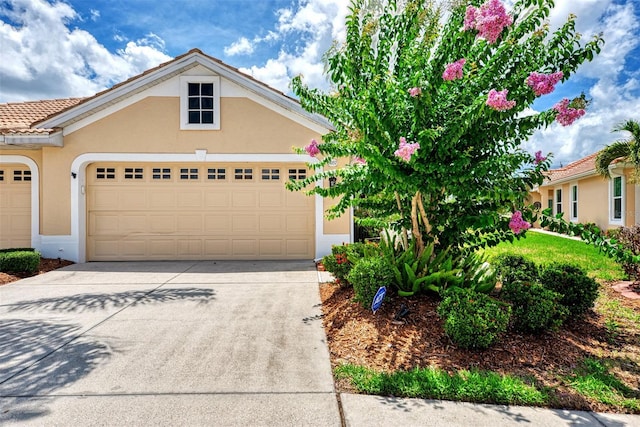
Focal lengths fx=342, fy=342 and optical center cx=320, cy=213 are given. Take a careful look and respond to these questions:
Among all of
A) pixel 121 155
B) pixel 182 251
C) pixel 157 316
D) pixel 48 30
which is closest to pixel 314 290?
pixel 157 316

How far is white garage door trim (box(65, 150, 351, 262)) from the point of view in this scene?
9086 mm

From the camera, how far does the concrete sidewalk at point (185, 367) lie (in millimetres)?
2621

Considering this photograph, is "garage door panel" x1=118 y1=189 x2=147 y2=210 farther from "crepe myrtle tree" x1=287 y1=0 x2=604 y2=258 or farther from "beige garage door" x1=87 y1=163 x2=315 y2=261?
"crepe myrtle tree" x1=287 y1=0 x2=604 y2=258

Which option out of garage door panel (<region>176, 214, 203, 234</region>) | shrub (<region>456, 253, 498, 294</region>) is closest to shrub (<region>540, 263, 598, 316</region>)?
shrub (<region>456, 253, 498, 294</region>)

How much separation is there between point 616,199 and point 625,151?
11.5ft

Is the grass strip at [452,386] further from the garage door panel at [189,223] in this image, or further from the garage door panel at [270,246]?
the garage door panel at [189,223]

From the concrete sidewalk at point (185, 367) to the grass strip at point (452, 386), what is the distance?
0.31ft

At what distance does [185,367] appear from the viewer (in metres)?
3.40

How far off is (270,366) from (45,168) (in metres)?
9.19

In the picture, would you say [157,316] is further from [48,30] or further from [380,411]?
[48,30]

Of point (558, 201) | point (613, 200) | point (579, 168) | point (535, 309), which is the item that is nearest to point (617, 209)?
point (613, 200)

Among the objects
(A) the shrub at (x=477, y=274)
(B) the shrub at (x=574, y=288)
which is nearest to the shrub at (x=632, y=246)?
(B) the shrub at (x=574, y=288)

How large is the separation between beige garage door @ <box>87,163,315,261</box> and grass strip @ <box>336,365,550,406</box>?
21.2 feet

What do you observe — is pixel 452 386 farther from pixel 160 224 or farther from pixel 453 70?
pixel 160 224
